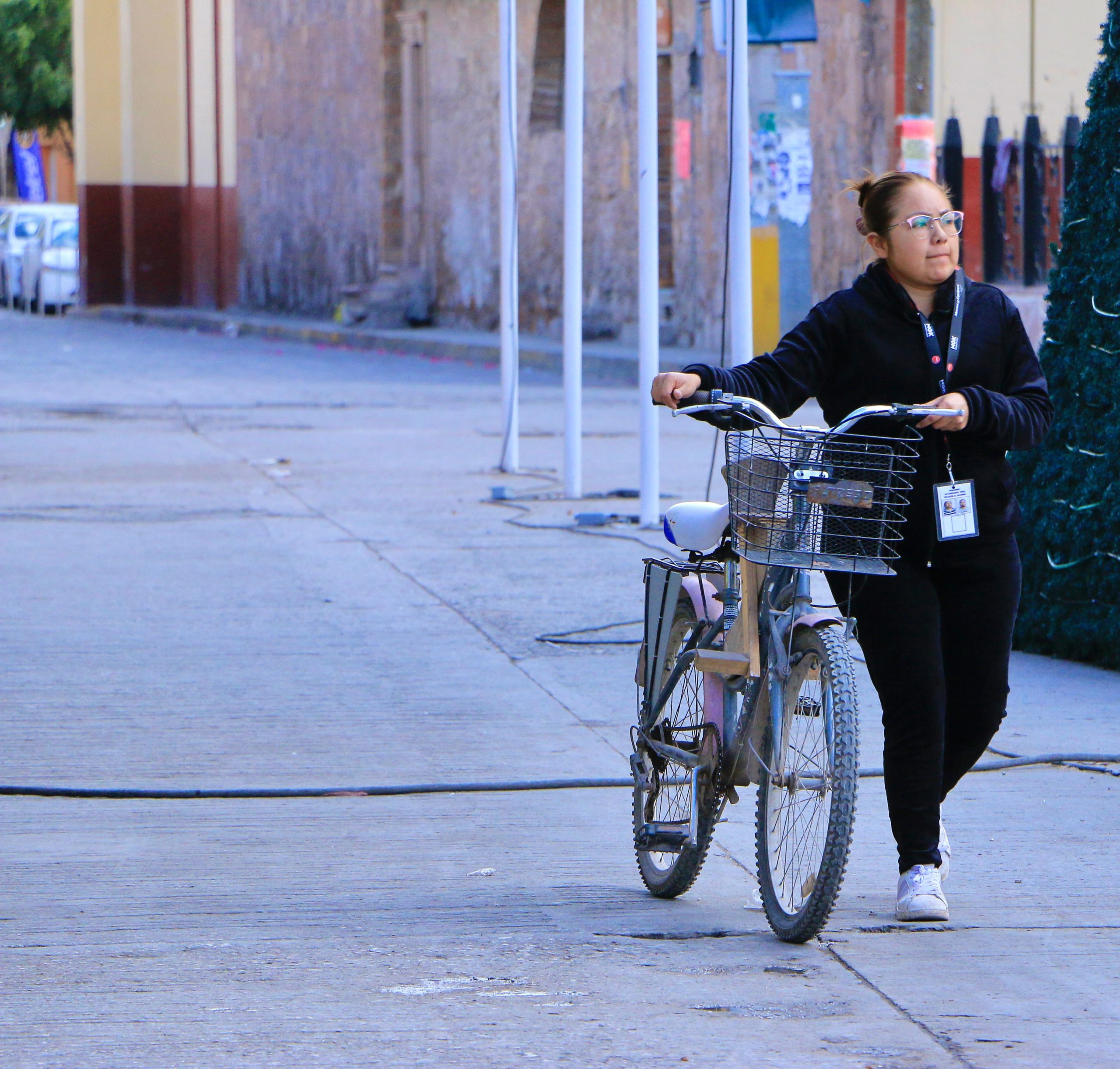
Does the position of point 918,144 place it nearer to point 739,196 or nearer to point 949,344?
point 739,196

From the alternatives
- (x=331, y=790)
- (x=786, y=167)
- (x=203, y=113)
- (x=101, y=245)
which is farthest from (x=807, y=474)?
(x=101, y=245)

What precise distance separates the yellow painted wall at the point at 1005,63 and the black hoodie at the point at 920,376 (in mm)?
14875

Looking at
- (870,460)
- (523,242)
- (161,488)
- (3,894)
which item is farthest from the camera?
(523,242)

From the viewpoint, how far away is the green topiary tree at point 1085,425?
24.0 feet

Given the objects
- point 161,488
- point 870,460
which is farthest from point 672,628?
point 161,488

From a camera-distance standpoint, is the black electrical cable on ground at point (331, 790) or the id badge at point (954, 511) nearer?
the id badge at point (954, 511)

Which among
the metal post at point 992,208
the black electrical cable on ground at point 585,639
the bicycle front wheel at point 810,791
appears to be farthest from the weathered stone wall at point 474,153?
the bicycle front wheel at point 810,791

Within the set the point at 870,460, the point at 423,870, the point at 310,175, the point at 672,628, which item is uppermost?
the point at 310,175

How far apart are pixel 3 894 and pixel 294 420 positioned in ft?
41.5

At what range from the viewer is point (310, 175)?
32.9 meters

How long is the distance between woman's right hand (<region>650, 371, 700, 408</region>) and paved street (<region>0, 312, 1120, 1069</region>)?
1.15 m

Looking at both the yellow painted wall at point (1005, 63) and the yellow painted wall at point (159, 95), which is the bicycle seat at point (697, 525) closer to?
the yellow painted wall at point (1005, 63)

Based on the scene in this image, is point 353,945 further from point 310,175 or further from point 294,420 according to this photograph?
point 310,175

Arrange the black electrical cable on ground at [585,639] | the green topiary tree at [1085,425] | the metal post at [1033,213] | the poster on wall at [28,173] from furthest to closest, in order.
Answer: the poster on wall at [28,173], the metal post at [1033,213], the black electrical cable on ground at [585,639], the green topiary tree at [1085,425]
